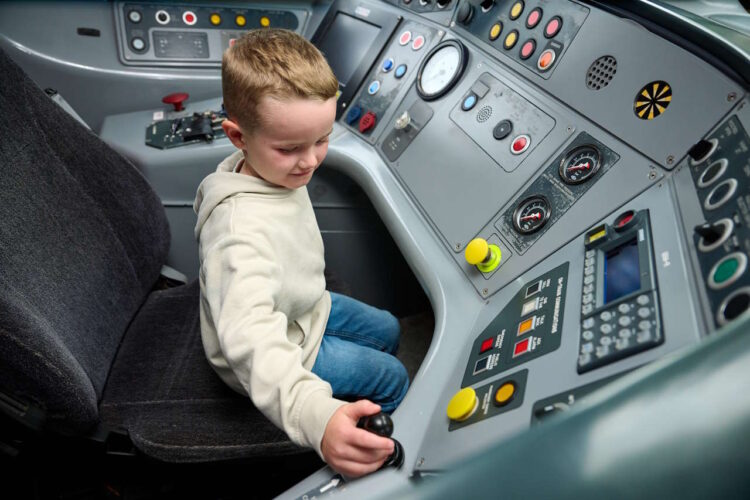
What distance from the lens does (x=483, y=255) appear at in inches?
39.1

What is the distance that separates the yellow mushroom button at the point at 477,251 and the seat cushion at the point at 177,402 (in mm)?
416

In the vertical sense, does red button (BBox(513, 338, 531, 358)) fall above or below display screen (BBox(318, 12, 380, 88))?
above

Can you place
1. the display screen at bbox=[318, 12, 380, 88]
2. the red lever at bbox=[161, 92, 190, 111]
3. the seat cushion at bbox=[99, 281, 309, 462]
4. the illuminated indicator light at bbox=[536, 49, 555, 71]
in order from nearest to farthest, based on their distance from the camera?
the seat cushion at bbox=[99, 281, 309, 462]
the illuminated indicator light at bbox=[536, 49, 555, 71]
the display screen at bbox=[318, 12, 380, 88]
the red lever at bbox=[161, 92, 190, 111]

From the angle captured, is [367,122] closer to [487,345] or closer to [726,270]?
[487,345]

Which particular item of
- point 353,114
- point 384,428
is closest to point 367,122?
point 353,114

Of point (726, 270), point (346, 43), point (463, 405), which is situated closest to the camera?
point (726, 270)

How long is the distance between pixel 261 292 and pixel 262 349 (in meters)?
0.08

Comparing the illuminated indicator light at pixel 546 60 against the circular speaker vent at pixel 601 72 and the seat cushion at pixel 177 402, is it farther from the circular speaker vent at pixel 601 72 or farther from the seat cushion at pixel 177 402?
the seat cushion at pixel 177 402

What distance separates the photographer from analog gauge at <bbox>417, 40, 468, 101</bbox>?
1344mm

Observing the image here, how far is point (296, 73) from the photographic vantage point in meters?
0.81

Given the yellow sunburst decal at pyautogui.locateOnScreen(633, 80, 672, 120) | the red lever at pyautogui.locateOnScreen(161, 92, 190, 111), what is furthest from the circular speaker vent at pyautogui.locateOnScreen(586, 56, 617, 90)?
the red lever at pyautogui.locateOnScreen(161, 92, 190, 111)

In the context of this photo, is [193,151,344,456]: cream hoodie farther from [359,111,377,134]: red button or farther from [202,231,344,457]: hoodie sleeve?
[359,111,377,134]: red button

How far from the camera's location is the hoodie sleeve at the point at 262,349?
30.4 inches

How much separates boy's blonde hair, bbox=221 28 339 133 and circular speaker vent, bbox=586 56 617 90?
0.49 m
